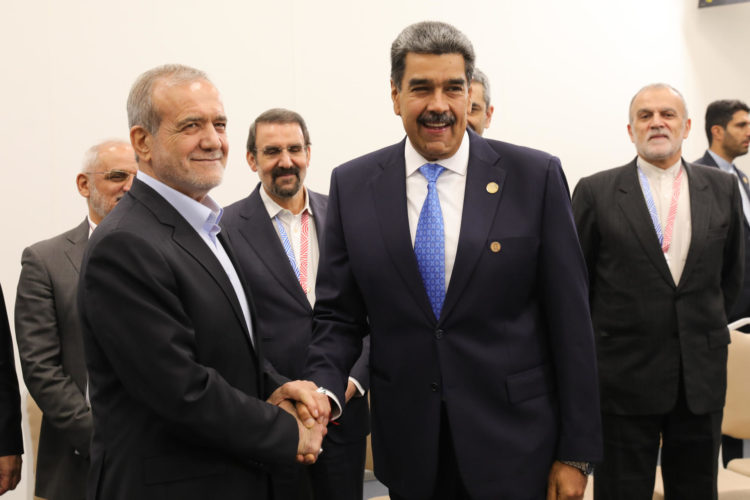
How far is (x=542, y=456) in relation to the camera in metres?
1.95

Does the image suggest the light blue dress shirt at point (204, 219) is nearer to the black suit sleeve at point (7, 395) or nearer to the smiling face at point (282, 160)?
the black suit sleeve at point (7, 395)

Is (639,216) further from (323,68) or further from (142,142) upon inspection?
(323,68)

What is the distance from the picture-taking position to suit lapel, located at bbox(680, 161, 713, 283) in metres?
3.17

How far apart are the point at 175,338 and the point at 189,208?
37cm

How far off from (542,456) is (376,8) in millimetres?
3932

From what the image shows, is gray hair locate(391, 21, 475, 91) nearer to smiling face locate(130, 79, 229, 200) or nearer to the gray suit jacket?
smiling face locate(130, 79, 229, 200)

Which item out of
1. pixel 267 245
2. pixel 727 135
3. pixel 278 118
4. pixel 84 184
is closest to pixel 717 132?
pixel 727 135

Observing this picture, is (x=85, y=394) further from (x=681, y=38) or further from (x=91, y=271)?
(x=681, y=38)

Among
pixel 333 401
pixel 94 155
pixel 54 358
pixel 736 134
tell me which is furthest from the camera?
pixel 736 134

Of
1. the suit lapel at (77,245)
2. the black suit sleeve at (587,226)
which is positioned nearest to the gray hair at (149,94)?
the suit lapel at (77,245)

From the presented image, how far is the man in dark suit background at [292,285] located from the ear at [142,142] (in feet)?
2.62

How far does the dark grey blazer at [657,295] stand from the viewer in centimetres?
316

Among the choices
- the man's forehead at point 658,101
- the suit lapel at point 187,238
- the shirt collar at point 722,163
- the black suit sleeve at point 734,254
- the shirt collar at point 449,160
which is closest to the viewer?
the suit lapel at point 187,238

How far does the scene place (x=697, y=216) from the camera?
3.22 meters
